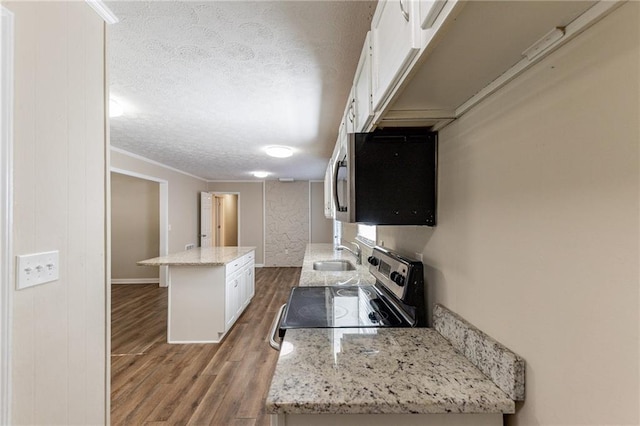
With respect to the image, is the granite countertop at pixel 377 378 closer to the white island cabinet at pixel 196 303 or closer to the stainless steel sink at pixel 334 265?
the stainless steel sink at pixel 334 265

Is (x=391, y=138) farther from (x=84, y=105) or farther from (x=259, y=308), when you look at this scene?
(x=259, y=308)

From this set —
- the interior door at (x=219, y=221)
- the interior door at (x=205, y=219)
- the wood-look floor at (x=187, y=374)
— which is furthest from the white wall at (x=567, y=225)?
the interior door at (x=219, y=221)

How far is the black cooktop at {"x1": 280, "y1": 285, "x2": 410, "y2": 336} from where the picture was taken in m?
1.23

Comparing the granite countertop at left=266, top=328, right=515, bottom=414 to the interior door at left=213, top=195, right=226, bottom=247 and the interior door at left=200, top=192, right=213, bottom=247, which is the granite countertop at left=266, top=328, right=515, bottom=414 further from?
the interior door at left=213, top=195, right=226, bottom=247

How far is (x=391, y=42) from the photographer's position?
76 centimetres

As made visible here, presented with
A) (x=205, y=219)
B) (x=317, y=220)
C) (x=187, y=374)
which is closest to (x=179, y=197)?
(x=205, y=219)

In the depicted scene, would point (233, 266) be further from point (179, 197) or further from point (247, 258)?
point (179, 197)

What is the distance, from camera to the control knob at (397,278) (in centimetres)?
131

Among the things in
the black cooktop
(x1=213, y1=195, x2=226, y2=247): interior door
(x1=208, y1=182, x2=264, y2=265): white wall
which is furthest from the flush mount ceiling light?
(x1=213, y1=195, x2=226, y2=247): interior door

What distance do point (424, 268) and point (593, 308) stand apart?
790 mm

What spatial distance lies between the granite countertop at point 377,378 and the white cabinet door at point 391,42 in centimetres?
82

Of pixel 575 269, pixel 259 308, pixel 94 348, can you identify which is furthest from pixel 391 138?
pixel 259 308

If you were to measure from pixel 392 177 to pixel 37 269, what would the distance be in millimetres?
1360

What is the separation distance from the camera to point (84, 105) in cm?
124
